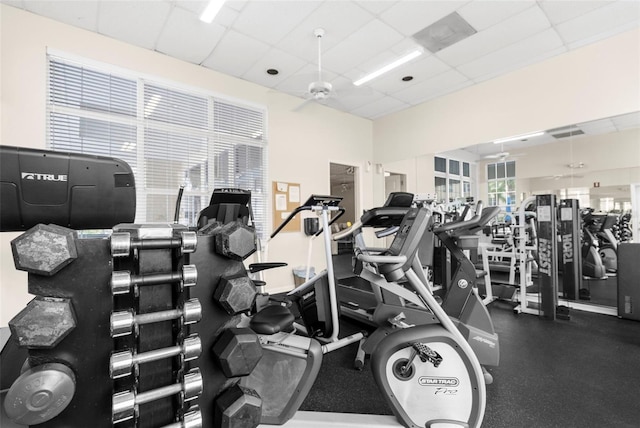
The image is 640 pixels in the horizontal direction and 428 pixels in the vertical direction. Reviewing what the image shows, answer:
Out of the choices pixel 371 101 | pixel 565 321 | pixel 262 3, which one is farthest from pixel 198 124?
pixel 565 321

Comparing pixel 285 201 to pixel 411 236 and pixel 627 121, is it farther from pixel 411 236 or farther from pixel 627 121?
pixel 627 121

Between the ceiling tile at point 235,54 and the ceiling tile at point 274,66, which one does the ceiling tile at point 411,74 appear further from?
the ceiling tile at point 235,54

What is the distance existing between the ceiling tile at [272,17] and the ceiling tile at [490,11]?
1.71m

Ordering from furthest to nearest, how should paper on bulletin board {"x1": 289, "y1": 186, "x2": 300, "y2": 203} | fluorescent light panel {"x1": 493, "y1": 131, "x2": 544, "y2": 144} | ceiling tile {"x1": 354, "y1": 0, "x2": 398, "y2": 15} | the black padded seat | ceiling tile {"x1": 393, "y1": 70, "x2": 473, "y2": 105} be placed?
paper on bulletin board {"x1": 289, "y1": 186, "x2": 300, "y2": 203}, ceiling tile {"x1": 393, "y1": 70, "x2": 473, "y2": 105}, fluorescent light panel {"x1": 493, "y1": 131, "x2": 544, "y2": 144}, ceiling tile {"x1": 354, "y1": 0, "x2": 398, "y2": 15}, the black padded seat

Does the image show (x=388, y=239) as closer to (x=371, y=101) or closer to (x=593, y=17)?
(x=371, y=101)

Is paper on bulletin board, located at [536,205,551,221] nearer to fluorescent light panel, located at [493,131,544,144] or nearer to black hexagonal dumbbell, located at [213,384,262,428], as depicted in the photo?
fluorescent light panel, located at [493,131,544,144]

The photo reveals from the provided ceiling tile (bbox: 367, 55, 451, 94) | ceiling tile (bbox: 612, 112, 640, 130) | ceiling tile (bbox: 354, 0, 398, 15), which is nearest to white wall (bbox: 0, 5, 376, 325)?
ceiling tile (bbox: 367, 55, 451, 94)

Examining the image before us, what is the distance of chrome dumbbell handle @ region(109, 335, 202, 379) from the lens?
1.90 ft

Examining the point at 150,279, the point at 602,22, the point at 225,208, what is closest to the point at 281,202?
the point at 225,208

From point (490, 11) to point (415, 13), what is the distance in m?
0.85

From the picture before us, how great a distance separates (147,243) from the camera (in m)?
0.66

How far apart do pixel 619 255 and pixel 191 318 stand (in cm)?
478

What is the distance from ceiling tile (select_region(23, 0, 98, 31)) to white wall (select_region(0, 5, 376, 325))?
0.30 feet

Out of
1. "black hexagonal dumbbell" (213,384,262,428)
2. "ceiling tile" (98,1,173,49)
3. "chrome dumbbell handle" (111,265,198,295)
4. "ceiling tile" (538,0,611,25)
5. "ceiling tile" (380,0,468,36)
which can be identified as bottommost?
"black hexagonal dumbbell" (213,384,262,428)
